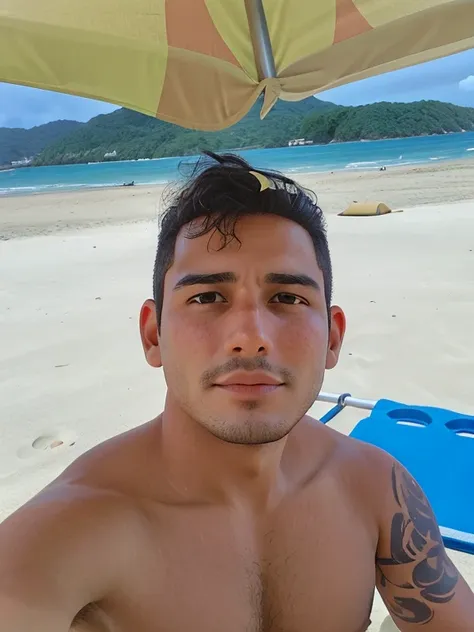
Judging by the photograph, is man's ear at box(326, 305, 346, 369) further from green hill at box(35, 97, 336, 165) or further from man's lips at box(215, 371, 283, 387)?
Result: green hill at box(35, 97, 336, 165)

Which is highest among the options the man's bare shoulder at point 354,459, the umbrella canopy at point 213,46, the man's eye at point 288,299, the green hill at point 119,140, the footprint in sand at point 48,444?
the green hill at point 119,140

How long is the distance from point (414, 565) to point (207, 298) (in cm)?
72

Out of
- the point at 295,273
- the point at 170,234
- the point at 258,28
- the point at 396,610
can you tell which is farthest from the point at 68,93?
the point at 396,610

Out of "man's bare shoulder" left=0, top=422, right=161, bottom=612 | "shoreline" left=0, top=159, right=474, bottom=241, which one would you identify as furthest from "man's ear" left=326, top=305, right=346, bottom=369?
"shoreline" left=0, top=159, right=474, bottom=241

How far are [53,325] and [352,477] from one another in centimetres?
363

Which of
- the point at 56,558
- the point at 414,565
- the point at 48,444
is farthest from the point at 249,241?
the point at 48,444

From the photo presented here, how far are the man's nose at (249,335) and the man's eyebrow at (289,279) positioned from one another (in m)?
0.08

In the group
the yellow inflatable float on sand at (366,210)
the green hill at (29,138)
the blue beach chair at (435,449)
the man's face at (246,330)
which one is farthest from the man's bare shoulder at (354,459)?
the green hill at (29,138)

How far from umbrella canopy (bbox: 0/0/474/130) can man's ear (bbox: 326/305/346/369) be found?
0.87 m

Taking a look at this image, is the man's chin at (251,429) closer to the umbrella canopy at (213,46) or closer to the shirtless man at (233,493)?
the shirtless man at (233,493)

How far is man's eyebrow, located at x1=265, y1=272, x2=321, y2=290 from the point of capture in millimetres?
938

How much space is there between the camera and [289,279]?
3.11 ft

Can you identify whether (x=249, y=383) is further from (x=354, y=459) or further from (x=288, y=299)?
(x=354, y=459)

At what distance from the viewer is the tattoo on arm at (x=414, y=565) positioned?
3.71ft
